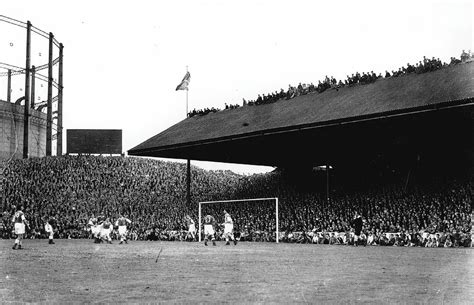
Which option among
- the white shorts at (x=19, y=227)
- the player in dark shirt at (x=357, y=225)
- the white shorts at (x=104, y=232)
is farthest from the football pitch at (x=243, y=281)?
the white shorts at (x=104, y=232)

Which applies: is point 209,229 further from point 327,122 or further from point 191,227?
point 327,122

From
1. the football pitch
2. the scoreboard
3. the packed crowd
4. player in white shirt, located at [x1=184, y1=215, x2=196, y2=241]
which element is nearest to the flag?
the packed crowd

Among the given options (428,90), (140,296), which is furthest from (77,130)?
(140,296)

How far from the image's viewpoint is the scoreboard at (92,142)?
5384cm

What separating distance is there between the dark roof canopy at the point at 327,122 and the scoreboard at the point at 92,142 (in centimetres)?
1484

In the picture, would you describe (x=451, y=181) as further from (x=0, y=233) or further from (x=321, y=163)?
(x=0, y=233)

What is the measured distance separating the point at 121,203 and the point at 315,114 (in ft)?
59.5

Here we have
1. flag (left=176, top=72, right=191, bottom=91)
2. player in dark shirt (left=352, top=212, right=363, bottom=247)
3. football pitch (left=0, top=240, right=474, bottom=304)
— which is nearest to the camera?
football pitch (left=0, top=240, right=474, bottom=304)

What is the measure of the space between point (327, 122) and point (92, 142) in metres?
31.2

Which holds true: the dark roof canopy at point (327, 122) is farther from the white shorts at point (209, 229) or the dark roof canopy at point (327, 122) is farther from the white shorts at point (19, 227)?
the white shorts at point (19, 227)

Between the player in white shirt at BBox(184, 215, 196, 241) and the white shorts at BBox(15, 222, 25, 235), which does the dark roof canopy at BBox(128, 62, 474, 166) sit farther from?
the white shorts at BBox(15, 222, 25, 235)

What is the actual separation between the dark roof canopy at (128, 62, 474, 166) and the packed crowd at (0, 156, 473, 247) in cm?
260

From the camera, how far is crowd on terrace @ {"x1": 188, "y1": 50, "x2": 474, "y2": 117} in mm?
29203

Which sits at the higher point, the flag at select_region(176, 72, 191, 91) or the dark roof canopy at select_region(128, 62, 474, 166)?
the flag at select_region(176, 72, 191, 91)
